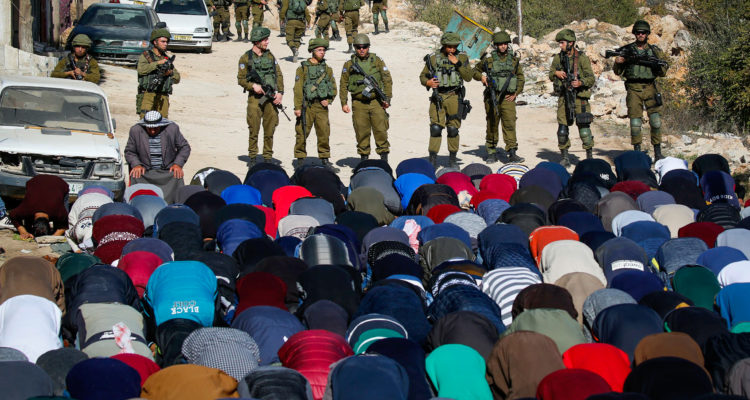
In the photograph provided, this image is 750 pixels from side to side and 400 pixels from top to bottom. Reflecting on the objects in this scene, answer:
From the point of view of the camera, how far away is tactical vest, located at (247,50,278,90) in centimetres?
1217

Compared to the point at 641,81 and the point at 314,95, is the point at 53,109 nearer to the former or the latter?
the point at 314,95

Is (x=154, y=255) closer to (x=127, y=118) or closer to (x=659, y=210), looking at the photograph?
(x=659, y=210)

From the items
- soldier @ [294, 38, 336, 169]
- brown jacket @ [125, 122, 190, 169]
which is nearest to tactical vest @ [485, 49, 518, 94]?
soldier @ [294, 38, 336, 169]

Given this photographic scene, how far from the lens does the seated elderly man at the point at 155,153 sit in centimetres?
1029

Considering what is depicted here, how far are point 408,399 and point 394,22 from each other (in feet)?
75.9

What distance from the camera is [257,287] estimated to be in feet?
21.4

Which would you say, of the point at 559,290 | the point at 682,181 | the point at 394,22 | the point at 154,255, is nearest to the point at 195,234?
the point at 154,255

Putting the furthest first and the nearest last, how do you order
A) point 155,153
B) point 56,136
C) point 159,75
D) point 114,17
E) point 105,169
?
point 114,17, point 159,75, point 155,153, point 56,136, point 105,169

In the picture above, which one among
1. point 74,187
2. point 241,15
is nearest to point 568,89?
point 74,187

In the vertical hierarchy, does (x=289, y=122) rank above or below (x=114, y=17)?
below

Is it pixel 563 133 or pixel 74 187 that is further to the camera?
pixel 563 133

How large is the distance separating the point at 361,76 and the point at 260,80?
138cm

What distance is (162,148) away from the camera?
34.2 ft

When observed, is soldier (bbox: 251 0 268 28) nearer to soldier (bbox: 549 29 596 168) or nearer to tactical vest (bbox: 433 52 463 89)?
tactical vest (bbox: 433 52 463 89)
